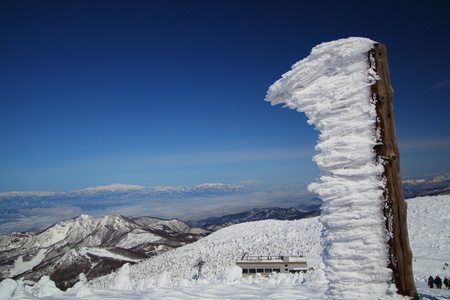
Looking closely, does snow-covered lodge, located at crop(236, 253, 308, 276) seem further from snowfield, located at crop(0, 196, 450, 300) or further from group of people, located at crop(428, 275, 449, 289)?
group of people, located at crop(428, 275, 449, 289)

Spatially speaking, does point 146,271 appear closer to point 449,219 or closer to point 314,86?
point 449,219

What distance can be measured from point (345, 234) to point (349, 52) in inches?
80.1

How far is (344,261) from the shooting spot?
3.04 m

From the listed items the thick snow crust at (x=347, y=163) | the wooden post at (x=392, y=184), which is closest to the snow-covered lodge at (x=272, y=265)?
the thick snow crust at (x=347, y=163)

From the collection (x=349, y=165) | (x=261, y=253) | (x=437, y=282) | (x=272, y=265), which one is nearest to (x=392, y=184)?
(x=349, y=165)

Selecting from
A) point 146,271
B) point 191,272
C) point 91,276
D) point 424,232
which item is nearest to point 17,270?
point 91,276

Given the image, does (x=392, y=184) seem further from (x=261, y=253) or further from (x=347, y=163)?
(x=261, y=253)

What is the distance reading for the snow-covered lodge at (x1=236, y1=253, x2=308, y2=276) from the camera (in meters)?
30.3

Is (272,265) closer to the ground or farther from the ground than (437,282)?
closer to the ground

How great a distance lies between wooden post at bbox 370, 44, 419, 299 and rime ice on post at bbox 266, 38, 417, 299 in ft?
0.12

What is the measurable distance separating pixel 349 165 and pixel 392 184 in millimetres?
460

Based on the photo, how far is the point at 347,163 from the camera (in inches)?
122

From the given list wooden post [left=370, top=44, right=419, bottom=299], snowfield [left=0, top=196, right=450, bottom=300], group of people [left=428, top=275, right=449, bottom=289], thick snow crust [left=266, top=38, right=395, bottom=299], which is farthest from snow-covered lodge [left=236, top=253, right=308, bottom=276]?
wooden post [left=370, top=44, right=419, bottom=299]

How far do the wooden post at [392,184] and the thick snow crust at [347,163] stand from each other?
65 millimetres
